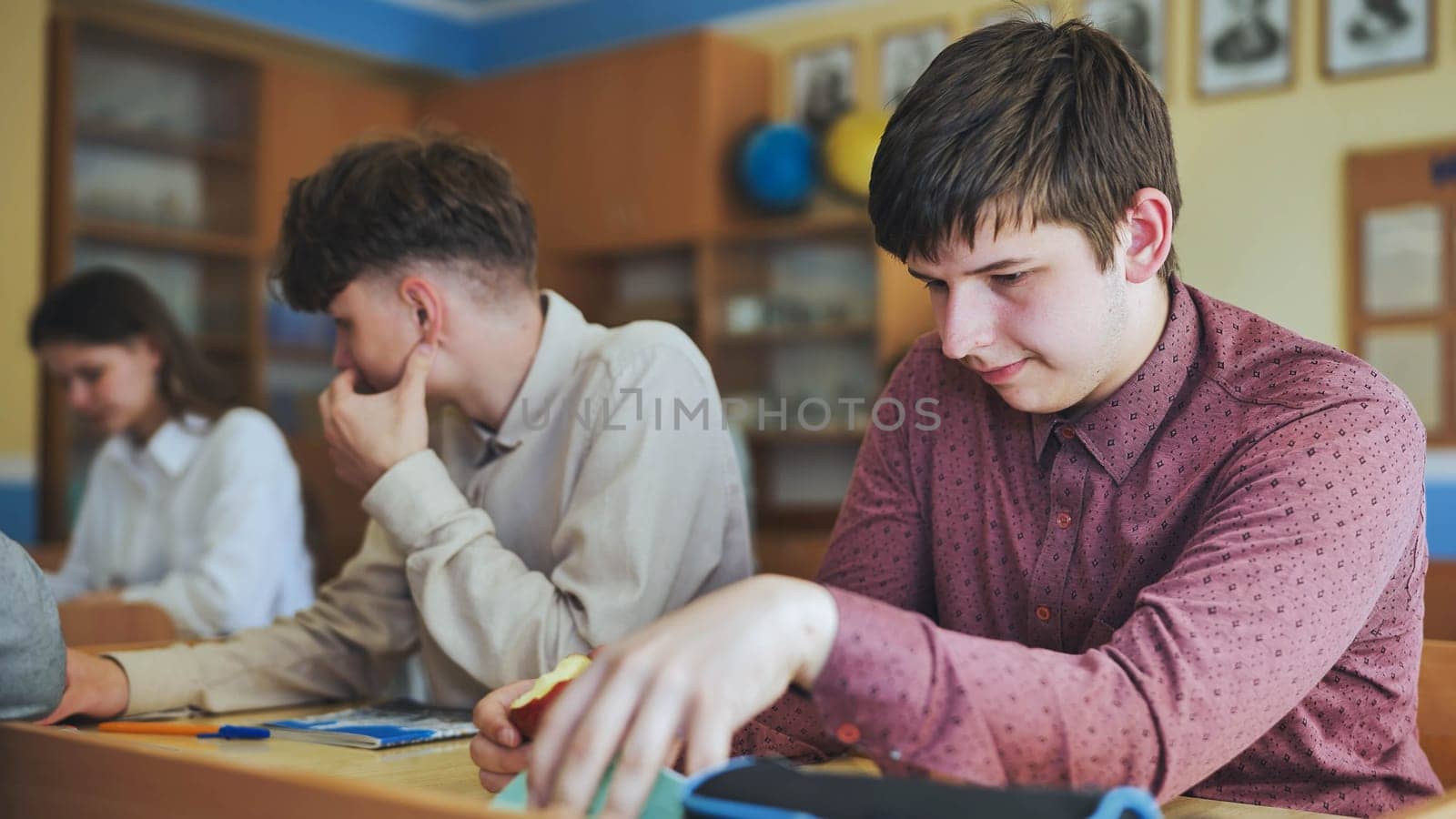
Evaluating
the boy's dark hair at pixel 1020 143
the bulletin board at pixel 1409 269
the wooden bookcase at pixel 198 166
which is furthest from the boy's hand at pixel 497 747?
the wooden bookcase at pixel 198 166

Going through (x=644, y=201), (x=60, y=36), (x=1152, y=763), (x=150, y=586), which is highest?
(x=60, y=36)

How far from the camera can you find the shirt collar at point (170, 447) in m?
2.66

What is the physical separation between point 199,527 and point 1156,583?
7.21 ft

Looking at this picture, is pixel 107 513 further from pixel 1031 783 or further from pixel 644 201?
pixel 644 201

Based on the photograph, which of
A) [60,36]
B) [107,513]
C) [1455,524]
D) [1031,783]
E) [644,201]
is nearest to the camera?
[1031,783]

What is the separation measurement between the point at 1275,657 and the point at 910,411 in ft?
1.70

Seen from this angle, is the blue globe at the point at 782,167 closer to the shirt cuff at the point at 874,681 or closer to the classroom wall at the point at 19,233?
the classroom wall at the point at 19,233

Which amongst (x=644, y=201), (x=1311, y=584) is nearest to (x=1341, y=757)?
(x=1311, y=584)

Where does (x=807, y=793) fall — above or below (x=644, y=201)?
below

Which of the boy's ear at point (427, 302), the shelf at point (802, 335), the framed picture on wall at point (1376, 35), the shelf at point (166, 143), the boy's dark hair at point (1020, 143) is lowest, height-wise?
the boy's ear at point (427, 302)

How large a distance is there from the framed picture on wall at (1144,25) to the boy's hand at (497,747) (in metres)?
3.95

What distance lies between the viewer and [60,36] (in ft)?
15.8

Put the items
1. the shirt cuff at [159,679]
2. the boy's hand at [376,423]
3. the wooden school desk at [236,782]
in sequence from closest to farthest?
the wooden school desk at [236,782]
the shirt cuff at [159,679]
the boy's hand at [376,423]

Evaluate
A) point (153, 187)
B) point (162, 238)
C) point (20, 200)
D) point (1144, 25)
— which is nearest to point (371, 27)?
point (153, 187)
